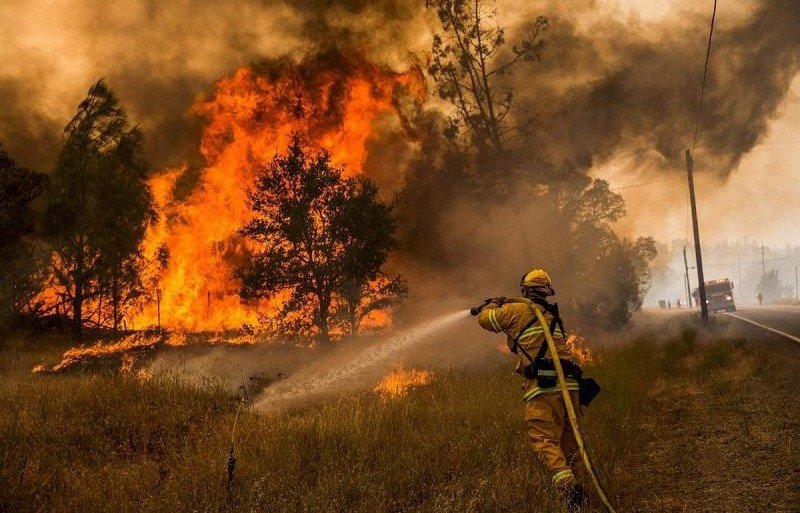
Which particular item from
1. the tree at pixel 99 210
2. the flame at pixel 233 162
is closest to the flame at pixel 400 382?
the flame at pixel 233 162

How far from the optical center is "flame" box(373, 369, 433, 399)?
11.4m

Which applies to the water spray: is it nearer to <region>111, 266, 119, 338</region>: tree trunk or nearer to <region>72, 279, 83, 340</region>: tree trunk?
<region>72, 279, 83, 340</region>: tree trunk

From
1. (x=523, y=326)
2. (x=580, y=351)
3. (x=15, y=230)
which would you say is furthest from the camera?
(x=15, y=230)

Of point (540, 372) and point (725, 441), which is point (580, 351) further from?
point (540, 372)

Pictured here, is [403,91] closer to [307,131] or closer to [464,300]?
[307,131]

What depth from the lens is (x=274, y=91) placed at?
95.1ft

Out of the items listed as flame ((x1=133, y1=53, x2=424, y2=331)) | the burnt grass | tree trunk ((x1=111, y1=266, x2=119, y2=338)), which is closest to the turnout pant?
the burnt grass

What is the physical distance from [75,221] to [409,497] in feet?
65.6

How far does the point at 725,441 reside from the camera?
6.92 meters

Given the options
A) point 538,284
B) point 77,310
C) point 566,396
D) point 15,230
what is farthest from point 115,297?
point 566,396

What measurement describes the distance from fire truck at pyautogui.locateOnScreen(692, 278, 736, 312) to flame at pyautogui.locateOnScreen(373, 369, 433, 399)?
33.3m

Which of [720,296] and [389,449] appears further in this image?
[720,296]

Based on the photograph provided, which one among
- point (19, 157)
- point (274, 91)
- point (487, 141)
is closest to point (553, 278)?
point (487, 141)

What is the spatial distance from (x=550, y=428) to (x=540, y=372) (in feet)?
1.67
